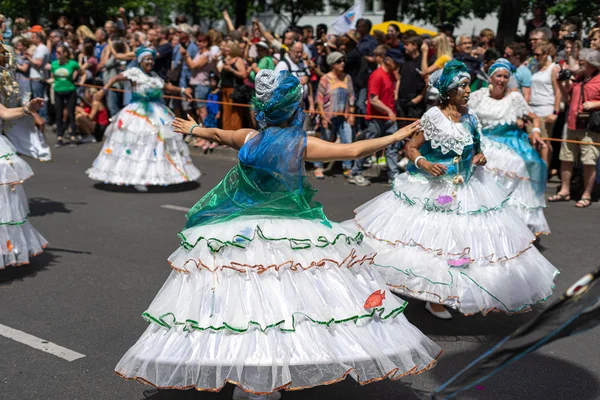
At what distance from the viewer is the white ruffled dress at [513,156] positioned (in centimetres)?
774

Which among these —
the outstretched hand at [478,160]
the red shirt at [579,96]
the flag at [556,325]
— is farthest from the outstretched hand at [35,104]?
the red shirt at [579,96]

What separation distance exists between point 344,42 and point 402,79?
1647 mm

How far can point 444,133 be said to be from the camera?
568 cm

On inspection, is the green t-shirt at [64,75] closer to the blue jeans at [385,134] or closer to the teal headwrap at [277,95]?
the blue jeans at [385,134]

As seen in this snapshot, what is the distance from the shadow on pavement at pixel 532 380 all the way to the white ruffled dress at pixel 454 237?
42 cm

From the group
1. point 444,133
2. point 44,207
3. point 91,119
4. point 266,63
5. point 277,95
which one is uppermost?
point 277,95

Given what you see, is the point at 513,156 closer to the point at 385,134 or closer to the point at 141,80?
the point at 385,134

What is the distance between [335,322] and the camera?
3.71 meters

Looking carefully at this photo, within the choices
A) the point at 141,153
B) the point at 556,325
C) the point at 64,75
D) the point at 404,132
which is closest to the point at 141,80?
the point at 141,153

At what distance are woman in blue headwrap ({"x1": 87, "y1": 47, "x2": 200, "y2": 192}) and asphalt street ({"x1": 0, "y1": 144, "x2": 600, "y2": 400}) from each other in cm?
29

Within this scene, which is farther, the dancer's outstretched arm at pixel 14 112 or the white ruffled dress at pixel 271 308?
the dancer's outstretched arm at pixel 14 112

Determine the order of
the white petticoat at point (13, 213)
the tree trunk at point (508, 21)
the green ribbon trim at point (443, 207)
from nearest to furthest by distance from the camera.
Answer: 1. the green ribbon trim at point (443, 207)
2. the white petticoat at point (13, 213)
3. the tree trunk at point (508, 21)

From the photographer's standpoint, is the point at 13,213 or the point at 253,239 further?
the point at 13,213

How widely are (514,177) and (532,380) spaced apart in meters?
3.67
